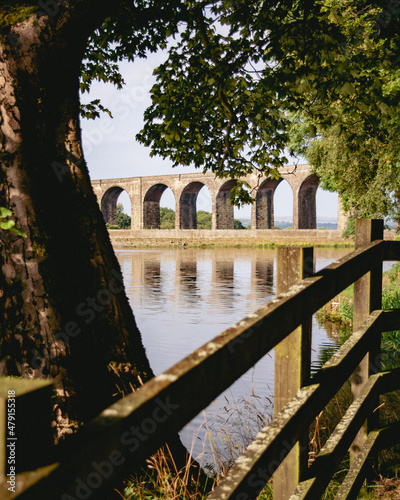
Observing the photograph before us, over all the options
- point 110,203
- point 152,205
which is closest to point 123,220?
point 110,203

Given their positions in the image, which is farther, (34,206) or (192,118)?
(192,118)

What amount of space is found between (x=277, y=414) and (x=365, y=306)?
1.03 m

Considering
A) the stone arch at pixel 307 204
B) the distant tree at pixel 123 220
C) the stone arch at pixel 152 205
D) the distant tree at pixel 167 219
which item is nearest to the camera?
the stone arch at pixel 307 204

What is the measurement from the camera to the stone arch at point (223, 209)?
45.2 meters

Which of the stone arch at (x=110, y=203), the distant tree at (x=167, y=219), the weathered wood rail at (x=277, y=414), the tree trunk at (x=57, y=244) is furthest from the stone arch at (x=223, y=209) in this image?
the weathered wood rail at (x=277, y=414)

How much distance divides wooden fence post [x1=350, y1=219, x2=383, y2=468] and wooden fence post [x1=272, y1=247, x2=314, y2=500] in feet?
2.59

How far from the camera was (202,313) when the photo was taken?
10906 mm

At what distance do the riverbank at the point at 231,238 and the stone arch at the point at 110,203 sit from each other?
22.8ft

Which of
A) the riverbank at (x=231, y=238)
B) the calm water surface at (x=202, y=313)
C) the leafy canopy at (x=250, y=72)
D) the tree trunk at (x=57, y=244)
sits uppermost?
the leafy canopy at (x=250, y=72)

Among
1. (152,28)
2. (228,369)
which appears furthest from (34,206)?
(152,28)

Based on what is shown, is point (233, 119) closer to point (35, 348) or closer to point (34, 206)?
point (34, 206)

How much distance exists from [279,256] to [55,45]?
1722 mm

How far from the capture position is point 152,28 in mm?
5742

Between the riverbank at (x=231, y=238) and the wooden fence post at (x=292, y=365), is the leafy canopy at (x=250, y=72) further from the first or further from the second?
the riverbank at (x=231, y=238)
